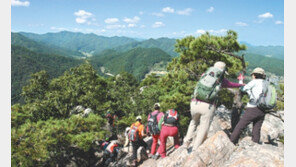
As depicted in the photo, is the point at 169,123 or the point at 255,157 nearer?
the point at 255,157

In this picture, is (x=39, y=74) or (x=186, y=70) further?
(x=39, y=74)

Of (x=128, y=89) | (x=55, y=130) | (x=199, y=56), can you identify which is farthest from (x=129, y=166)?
(x=128, y=89)

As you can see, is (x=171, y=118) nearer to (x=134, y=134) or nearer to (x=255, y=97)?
(x=134, y=134)

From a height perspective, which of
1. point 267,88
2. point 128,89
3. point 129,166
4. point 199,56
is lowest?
point 129,166

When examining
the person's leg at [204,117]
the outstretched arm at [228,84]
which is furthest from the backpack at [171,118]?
the outstretched arm at [228,84]

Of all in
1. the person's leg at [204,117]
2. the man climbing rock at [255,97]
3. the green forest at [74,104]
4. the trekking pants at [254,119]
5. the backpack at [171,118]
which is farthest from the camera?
the backpack at [171,118]

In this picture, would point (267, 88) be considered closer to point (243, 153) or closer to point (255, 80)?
point (255, 80)

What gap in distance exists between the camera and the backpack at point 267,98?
4918 millimetres

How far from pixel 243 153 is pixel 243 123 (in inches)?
34.6

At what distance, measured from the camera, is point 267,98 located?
495 centimetres

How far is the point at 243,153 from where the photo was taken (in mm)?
5234

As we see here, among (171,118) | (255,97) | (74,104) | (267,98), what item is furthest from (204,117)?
(74,104)

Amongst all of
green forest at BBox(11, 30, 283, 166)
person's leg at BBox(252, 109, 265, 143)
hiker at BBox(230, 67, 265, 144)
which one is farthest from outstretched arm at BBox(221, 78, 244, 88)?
green forest at BBox(11, 30, 283, 166)

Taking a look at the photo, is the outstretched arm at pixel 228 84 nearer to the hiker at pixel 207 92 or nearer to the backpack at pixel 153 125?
the hiker at pixel 207 92
